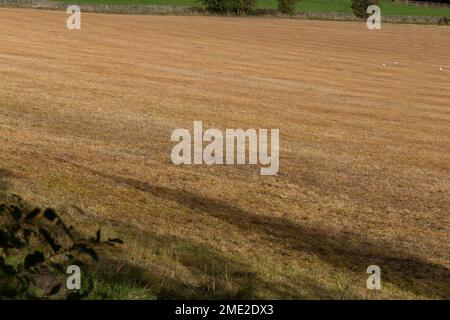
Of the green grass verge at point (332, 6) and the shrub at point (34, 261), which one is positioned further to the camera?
the green grass verge at point (332, 6)

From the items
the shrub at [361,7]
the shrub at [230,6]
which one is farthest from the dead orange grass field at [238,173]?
the shrub at [361,7]

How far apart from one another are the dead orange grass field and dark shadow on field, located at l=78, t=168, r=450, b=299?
0.12 ft

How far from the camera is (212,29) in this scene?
6862 cm

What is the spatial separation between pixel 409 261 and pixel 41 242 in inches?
173

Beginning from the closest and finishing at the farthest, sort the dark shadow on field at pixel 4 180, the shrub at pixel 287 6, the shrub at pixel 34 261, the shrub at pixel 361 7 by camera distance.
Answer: the shrub at pixel 34 261 → the dark shadow on field at pixel 4 180 → the shrub at pixel 287 6 → the shrub at pixel 361 7

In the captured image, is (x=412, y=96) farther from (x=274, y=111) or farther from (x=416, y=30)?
(x=416, y=30)

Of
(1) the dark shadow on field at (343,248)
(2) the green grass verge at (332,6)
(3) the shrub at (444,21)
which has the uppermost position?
(2) the green grass verge at (332,6)

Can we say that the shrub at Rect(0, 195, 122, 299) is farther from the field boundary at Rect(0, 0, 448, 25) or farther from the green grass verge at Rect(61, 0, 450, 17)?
the green grass verge at Rect(61, 0, 450, 17)

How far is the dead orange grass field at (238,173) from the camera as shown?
965 cm

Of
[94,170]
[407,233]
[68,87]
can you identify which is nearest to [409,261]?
[407,233]

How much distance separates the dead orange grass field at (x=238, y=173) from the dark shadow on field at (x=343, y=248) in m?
0.04

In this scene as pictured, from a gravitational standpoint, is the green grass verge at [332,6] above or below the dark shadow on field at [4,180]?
above

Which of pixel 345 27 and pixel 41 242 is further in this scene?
pixel 345 27

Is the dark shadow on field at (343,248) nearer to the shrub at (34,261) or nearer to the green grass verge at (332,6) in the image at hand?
the shrub at (34,261)
